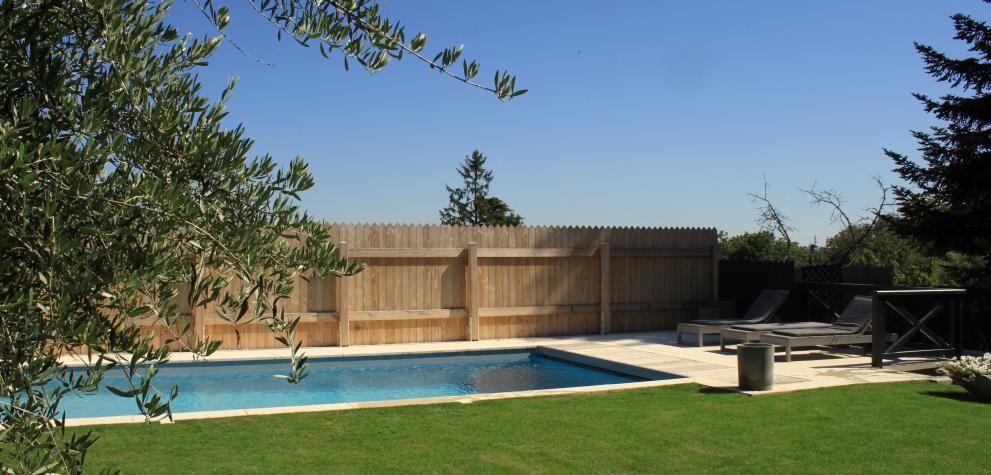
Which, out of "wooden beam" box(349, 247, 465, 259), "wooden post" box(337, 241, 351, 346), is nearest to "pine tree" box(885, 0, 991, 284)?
"wooden beam" box(349, 247, 465, 259)

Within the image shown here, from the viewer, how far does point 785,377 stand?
10.1 m

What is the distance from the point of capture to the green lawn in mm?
5941

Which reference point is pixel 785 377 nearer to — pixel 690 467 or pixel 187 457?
pixel 690 467

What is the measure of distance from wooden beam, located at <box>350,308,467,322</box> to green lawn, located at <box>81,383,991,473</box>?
5.80 metres

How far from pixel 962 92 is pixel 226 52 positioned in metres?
16.8

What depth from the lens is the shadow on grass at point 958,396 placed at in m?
8.41

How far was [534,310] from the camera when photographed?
1521 cm

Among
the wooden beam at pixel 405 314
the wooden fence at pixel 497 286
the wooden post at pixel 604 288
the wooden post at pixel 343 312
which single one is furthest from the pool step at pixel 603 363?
the wooden post at pixel 343 312

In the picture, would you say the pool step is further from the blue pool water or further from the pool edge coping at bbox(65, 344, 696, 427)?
the blue pool water

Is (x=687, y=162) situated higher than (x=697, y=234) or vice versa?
(x=687, y=162)

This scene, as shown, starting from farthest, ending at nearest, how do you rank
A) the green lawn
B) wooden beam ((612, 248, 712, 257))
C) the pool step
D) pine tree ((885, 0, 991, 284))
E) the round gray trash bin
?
wooden beam ((612, 248, 712, 257)) < pine tree ((885, 0, 991, 284)) < the pool step < the round gray trash bin < the green lawn

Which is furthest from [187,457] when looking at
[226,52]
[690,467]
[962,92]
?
[962,92]

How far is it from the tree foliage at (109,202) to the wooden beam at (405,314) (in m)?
11.6

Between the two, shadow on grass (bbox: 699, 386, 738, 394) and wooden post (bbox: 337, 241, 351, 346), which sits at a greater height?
wooden post (bbox: 337, 241, 351, 346)
